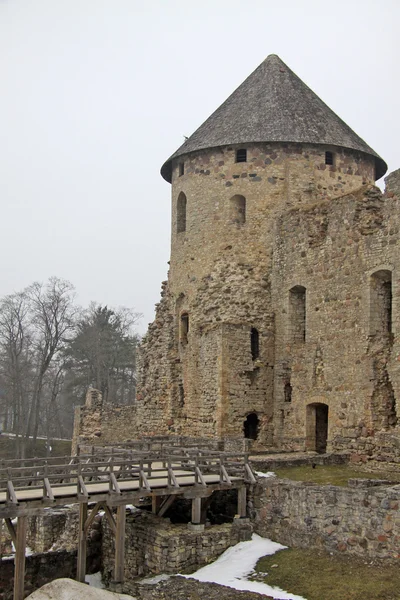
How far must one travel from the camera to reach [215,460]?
71.9ft

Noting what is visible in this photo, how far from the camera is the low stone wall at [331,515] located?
16625 millimetres

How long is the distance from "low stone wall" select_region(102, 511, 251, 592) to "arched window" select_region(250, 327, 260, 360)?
9.51m

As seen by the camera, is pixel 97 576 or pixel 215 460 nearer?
pixel 97 576

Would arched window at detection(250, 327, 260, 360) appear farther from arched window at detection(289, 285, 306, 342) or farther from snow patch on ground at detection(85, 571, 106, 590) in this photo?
snow patch on ground at detection(85, 571, 106, 590)

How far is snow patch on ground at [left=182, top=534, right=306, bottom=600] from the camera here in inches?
639

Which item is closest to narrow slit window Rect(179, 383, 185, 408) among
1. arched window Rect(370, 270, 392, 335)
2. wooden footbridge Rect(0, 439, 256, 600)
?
wooden footbridge Rect(0, 439, 256, 600)

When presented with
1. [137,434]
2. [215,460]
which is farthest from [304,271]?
[137,434]

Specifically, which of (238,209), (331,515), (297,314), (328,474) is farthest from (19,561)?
(238,209)

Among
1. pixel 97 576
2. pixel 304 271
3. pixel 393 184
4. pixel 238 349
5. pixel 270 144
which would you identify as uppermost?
pixel 270 144

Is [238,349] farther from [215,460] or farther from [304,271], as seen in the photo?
[215,460]

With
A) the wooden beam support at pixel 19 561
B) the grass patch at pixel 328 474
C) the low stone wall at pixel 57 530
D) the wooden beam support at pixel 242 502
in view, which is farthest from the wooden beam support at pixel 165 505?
the wooden beam support at pixel 19 561

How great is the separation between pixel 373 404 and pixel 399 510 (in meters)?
7.27

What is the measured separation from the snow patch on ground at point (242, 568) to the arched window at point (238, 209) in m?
13.1

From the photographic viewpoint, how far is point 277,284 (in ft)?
93.7
